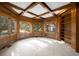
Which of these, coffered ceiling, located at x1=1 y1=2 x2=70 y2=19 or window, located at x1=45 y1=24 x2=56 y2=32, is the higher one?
coffered ceiling, located at x1=1 y1=2 x2=70 y2=19

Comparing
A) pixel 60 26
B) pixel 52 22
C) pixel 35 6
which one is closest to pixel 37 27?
pixel 52 22

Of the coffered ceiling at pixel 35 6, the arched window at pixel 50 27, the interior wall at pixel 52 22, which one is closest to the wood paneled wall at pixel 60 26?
the interior wall at pixel 52 22

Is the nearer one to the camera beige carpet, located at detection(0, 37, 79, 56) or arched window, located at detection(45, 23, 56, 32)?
beige carpet, located at detection(0, 37, 79, 56)

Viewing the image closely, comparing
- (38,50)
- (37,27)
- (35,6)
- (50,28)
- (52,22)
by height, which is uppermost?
(35,6)

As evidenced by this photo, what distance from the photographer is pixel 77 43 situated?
316 cm

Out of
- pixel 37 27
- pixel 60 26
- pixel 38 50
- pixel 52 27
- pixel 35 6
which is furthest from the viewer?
pixel 37 27

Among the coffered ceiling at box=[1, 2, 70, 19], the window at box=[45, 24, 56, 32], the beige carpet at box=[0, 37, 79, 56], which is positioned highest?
the coffered ceiling at box=[1, 2, 70, 19]

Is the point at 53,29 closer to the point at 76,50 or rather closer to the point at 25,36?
the point at 25,36

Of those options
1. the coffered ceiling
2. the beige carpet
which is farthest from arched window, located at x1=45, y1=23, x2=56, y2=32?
the beige carpet

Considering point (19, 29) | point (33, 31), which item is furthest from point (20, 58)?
point (33, 31)

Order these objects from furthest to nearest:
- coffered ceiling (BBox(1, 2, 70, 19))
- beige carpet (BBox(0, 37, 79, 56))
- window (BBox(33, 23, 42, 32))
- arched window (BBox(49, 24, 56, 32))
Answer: window (BBox(33, 23, 42, 32)) < arched window (BBox(49, 24, 56, 32)) < coffered ceiling (BBox(1, 2, 70, 19)) < beige carpet (BBox(0, 37, 79, 56))

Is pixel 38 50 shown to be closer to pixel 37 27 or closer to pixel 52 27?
pixel 52 27

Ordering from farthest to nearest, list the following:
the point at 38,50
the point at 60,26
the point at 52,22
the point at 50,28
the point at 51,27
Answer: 1. the point at 50,28
2. the point at 51,27
3. the point at 52,22
4. the point at 60,26
5. the point at 38,50

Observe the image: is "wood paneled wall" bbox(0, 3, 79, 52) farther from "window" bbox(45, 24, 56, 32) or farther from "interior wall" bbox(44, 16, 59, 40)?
"window" bbox(45, 24, 56, 32)
